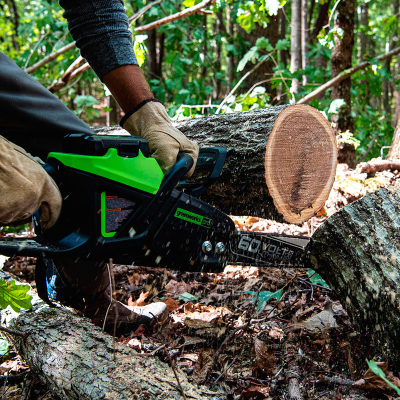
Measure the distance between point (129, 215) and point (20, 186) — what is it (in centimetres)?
56

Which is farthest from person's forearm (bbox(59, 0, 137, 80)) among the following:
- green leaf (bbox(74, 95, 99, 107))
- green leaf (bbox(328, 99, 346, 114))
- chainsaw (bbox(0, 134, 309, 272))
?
green leaf (bbox(74, 95, 99, 107))

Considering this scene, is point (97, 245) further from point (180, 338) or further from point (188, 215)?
point (180, 338)

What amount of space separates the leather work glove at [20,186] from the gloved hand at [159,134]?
55 centimetres

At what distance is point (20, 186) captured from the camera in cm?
135

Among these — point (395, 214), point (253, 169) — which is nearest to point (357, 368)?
point (395, 214)

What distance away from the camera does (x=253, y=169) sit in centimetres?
228

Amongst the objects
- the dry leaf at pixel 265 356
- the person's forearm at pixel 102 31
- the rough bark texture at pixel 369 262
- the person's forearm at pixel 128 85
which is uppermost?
the person's forearm at pixel 102 31

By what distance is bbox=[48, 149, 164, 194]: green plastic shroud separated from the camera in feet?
5.33

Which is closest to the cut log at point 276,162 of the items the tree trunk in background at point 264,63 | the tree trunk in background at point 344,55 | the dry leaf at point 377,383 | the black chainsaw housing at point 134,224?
the black chainsaw housing at point 134,224

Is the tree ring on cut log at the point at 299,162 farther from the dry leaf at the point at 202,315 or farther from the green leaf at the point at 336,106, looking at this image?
the green leaf at the point at 336,106

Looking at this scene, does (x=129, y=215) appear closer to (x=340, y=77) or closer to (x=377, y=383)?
(x=377, y=383)

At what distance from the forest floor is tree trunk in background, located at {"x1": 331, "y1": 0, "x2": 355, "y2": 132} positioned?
8.44 feet

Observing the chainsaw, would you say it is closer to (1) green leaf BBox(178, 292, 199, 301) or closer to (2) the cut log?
(2) the cut log

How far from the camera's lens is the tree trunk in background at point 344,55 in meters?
4.29
